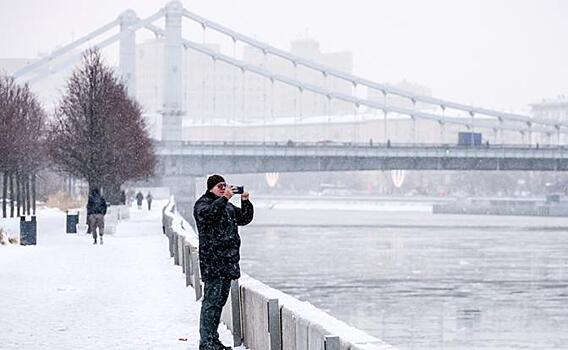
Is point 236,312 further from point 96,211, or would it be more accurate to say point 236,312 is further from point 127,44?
point 127,44

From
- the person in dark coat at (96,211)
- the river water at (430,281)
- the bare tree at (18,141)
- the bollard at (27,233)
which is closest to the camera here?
the river water at (430,281)

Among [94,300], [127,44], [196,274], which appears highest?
[127,44]

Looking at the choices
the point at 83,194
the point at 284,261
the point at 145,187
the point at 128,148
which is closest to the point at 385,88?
the point at 83,194

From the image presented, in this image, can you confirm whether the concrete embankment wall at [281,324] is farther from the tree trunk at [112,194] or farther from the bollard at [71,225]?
the tree trunk at [112,194]

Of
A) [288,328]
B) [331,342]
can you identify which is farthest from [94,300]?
[331,342]

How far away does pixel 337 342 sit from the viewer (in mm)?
10102

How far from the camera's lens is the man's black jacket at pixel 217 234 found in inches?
543

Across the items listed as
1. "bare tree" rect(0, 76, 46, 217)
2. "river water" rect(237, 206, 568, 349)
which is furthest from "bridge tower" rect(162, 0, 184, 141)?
"bare tree" rect(0, 76, 46, 217)

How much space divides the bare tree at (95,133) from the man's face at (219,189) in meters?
39.9

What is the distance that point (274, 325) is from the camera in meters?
13.0

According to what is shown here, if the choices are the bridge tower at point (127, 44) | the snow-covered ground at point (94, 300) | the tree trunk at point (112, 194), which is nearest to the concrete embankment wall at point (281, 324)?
the snow-covered ground at point (94, 300)

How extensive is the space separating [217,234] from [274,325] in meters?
1.32

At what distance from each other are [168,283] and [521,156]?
71742 mm

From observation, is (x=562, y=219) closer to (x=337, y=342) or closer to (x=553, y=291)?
(x=553, y=291)
